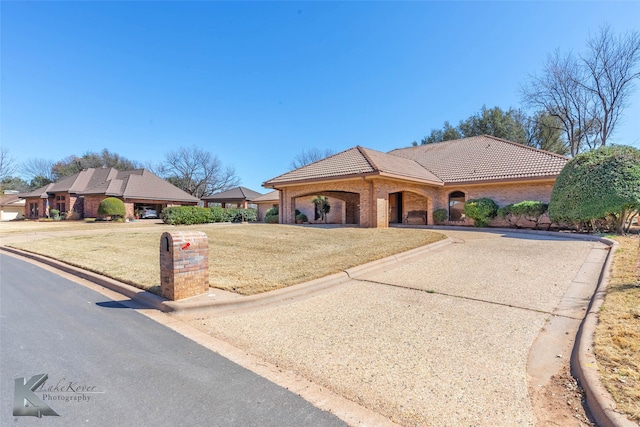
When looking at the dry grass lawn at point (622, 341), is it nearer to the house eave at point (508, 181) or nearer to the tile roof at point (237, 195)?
the house eave at point (508, 181)

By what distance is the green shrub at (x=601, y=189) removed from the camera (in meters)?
10.3

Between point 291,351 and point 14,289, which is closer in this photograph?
point 291,351

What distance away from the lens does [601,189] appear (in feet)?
34.7

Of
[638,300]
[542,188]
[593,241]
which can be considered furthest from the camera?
[542,188]

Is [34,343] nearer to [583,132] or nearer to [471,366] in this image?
[471,366]

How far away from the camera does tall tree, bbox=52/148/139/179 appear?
52594mm

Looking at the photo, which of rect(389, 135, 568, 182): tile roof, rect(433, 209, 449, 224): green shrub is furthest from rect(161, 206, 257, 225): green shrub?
rect(433, 209, 449, 224): green shrub

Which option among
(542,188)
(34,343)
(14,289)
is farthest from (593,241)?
(14,289)

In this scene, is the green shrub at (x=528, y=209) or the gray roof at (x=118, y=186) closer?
the green shrub at (x=528, y=209)

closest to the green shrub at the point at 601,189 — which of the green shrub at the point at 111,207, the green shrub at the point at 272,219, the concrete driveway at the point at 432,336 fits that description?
the concrete driveway at the point at 432,336

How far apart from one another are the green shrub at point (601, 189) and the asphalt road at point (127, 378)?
12.7 meters

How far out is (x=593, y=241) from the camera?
1001cm

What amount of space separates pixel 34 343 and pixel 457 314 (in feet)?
18.5

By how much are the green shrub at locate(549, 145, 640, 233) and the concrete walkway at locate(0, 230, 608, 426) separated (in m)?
4.60
